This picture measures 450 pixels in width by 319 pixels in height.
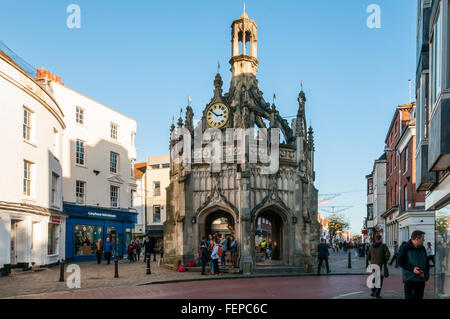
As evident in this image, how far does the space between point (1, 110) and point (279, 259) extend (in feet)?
54.1

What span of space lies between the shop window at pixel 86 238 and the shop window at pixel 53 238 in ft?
13.7

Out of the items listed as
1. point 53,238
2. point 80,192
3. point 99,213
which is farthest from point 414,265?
point 99,213

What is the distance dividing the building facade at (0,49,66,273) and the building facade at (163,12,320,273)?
679 centimetres

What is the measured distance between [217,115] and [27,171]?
992 cm

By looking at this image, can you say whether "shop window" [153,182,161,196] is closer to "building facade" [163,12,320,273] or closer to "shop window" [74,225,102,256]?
"shop window" [74,225,102,256]

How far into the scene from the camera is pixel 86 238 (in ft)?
113

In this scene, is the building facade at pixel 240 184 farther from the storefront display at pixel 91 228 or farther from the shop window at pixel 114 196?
the shop window at pixel 114 196

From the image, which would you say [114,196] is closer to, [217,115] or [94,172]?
[94,172]

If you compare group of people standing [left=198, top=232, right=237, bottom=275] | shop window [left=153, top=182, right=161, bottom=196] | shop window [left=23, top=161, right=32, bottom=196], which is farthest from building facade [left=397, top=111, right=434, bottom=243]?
shop window [left=153, top=182, right=161, bottom=196]

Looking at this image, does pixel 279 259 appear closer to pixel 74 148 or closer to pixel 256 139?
pixel 256 139
